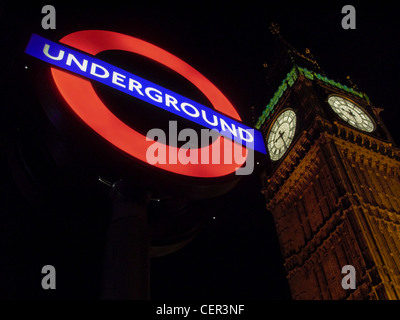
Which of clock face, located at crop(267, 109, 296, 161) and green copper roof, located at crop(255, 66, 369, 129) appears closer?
clock face, located at crop(267, 109, 296, 161)

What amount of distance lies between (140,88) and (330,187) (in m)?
26.6

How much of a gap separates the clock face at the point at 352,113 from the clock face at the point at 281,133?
367 cm

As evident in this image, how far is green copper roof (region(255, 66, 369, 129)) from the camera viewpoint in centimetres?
3712

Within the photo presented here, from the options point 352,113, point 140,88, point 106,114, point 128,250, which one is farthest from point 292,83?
point 128,250

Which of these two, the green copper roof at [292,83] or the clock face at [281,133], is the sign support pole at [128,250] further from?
the green copper roof at [292,83]

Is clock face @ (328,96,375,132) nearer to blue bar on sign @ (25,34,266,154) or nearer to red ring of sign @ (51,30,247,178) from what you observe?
blue bar on sign @ (25,34,266,154)

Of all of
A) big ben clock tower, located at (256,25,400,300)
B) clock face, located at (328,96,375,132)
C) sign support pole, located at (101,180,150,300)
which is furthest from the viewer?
clock face, located at (328,96,375,132)

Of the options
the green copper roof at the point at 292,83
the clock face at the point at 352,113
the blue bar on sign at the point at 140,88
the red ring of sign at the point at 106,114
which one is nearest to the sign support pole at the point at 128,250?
the red ring of sign at the point at 106,114

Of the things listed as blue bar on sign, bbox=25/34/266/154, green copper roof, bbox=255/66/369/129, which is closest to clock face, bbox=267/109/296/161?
green copper roof, bbox=255/66/369/129

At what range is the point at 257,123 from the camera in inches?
1542

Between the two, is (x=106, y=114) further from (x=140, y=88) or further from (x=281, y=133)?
(x=281, y=133)

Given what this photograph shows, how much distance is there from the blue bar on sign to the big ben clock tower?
67.3ft

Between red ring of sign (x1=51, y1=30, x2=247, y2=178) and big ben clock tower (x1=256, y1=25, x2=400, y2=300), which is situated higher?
big ben clock tower (x1=256, y1=25, x2=400, y2=300)
